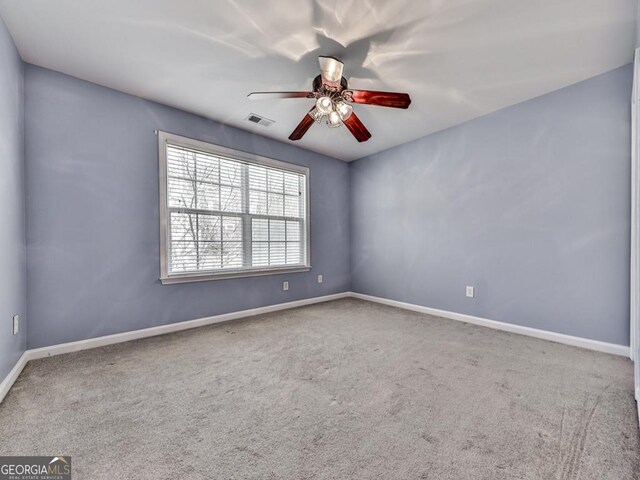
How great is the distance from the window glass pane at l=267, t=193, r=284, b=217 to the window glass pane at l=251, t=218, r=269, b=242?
0.58 feet

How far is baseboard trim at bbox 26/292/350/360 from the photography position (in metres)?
2.30

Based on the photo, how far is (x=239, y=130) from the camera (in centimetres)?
347

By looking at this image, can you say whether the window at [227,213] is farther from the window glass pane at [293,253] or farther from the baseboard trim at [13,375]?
the baseboard trim at [13,375]

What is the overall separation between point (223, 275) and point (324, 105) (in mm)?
2246

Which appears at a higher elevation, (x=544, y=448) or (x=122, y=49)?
(x=122, y=49)

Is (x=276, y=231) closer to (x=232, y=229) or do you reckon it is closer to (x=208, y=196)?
(x=232, y=229)

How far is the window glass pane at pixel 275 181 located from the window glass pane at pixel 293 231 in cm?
52

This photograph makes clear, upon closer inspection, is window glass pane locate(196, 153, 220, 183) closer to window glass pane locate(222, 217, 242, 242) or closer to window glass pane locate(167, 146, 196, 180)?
window glass pane locate(167, 146, 196, 180)

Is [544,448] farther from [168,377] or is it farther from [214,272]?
[214,272]

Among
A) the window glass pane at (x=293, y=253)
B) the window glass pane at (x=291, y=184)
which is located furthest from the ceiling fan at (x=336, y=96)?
the window glass pane at (x=293, y=253)

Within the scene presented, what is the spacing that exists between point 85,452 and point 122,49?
2.63 m

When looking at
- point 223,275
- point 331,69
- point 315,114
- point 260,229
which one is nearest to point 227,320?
point 223,275

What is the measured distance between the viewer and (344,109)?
2.18 meters

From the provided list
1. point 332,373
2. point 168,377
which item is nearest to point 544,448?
Answer: point 332,373
